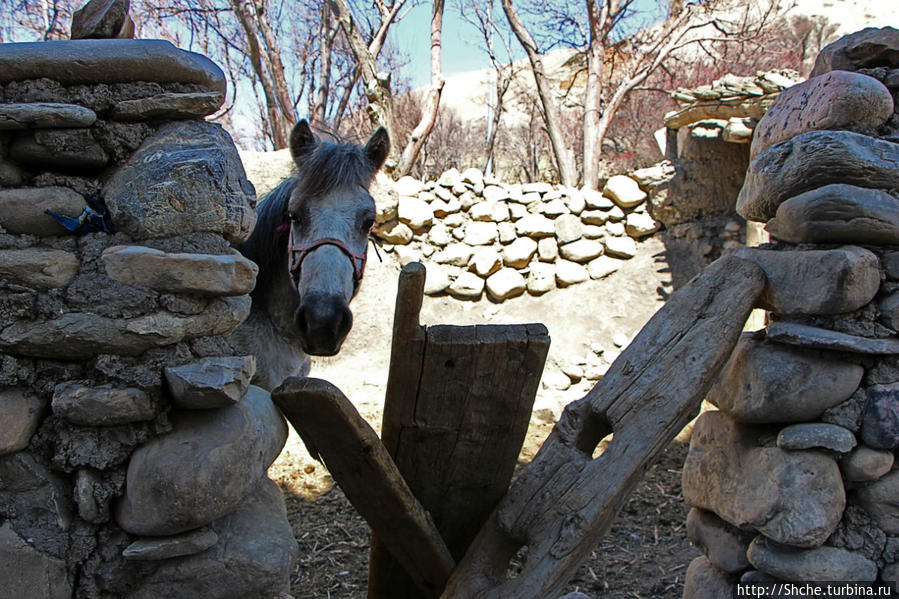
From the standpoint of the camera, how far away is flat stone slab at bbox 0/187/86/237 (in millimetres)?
1209

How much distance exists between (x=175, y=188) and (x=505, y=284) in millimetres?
5628

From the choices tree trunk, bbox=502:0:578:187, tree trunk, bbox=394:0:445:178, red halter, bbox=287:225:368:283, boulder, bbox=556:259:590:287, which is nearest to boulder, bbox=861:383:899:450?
red halter, bbox=287:225:368:283

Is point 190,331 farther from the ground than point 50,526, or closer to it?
farther from the ground

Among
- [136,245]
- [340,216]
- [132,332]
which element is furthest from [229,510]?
[340,216]

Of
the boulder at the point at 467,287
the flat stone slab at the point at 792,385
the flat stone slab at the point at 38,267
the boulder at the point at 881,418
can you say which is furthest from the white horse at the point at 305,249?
the boulder at the point at 467,287

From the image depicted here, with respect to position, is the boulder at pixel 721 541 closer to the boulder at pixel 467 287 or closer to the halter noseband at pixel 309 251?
the halter noseband at pixel 309 251

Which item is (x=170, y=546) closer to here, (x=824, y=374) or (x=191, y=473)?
(x=191, y=473)

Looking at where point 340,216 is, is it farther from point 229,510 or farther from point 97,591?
point 97,591

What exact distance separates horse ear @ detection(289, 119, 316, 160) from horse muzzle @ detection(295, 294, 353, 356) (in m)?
0.94

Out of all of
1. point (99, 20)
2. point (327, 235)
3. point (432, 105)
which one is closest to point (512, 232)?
point (432, 105)

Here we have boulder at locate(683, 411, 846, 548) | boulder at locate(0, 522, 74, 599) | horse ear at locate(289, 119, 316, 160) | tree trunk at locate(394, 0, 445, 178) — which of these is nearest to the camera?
boulder at locate(0, 522, 74, 599)

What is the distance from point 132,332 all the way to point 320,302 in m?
0.70

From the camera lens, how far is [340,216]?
2182mm

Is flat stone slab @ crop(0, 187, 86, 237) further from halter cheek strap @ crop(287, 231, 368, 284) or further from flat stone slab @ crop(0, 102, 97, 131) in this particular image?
halter cheek strap @ crop(287, 231, 368, 284)
